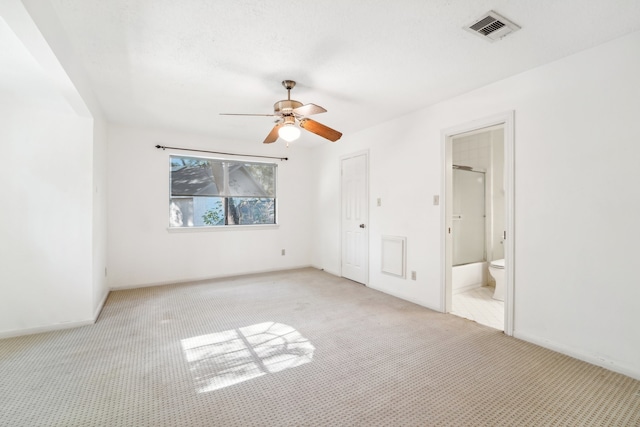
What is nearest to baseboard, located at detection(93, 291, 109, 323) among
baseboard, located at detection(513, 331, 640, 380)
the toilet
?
baseboard, located at detection(513, 331, 640, 380)

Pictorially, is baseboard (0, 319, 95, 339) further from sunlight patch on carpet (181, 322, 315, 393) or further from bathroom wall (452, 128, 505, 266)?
bathroom wall (452, 128, 505, 266)

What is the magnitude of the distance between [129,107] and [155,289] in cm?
252

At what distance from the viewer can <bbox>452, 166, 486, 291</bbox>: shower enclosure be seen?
444cm

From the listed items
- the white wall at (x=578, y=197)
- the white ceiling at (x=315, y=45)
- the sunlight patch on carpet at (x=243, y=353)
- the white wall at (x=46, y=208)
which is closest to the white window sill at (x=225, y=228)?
the white wall at (x=46, y=208)

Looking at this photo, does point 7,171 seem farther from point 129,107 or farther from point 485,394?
point 485,394

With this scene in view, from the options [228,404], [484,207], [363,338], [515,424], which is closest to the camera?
[515,424]

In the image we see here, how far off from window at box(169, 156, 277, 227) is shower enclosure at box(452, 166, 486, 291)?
10.5 feet

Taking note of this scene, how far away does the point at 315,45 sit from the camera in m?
2.22

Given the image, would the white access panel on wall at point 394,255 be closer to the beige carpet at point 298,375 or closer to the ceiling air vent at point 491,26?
the beige carpet at point 298,375

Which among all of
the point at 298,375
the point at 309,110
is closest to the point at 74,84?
the point at 309,110

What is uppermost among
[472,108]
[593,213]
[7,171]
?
[472,108]

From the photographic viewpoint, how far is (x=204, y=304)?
368 cm

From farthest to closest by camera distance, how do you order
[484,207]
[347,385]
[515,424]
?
1. [484,207]
2. [347,385]
3. [515,424]

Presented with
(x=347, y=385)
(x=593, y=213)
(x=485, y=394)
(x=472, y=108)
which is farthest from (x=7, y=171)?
(x=593, y=213)
